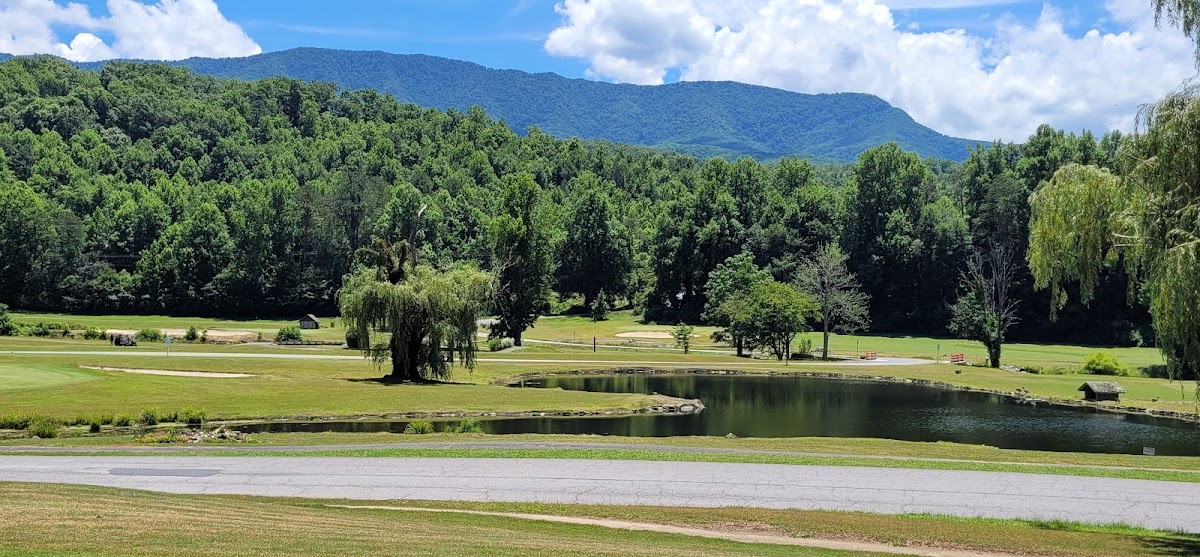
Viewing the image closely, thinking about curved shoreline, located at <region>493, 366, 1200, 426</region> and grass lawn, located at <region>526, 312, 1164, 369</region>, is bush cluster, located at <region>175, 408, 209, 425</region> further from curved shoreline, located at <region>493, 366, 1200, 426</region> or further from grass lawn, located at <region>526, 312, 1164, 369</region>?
grass lawn, located at <region>526, 312, 1164, 369</region>

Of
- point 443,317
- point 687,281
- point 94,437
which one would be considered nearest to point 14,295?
point 687,281

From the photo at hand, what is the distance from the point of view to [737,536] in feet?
57.3

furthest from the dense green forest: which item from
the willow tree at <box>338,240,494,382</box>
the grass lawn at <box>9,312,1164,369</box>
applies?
the willow tree at <box>338,240,494,382</box>

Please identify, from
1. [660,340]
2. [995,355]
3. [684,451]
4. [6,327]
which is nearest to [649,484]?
[684,451]

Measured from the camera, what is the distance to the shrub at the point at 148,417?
3438 cm

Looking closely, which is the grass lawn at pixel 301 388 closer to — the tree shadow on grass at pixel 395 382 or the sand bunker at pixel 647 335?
the tree shadow on grass at pixel 395 382

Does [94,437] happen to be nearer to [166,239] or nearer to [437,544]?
[437,544]

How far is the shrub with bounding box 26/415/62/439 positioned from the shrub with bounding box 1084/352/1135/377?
63582 mm

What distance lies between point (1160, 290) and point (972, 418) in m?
31.9

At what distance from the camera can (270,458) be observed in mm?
26219

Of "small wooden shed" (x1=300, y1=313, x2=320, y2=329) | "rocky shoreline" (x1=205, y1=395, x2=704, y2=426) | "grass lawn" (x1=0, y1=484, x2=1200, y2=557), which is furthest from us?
"small wooden shed" (x1=300, y1=313, x2=320, y2=329)

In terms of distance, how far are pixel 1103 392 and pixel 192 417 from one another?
4433 centimetres

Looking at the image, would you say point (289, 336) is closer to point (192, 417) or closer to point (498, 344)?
point (498, 344)

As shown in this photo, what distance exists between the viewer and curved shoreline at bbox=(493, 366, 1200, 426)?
47.8 meters
